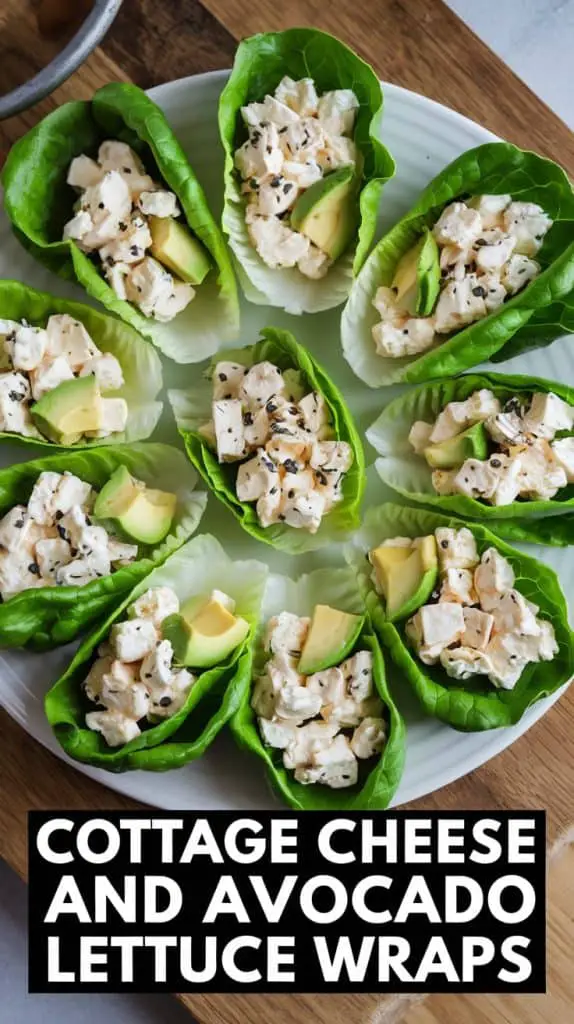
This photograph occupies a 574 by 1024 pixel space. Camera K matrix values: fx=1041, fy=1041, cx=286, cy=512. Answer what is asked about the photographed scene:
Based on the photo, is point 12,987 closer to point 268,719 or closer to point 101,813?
point 101,813

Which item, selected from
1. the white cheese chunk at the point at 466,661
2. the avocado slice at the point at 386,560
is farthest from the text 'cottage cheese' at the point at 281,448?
the white cheese chunk at the point at 466,661

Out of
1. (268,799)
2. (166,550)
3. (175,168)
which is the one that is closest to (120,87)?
(175,168)

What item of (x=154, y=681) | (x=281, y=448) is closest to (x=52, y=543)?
(x=154, y=681)

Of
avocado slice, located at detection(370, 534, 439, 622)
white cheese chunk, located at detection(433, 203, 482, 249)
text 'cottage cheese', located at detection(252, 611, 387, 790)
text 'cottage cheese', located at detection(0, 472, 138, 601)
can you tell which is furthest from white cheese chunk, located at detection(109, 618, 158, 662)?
white cheese chunk, located at detection(433, 203, 482, 249)

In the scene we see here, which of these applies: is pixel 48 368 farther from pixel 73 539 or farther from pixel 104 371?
pixel 73 539

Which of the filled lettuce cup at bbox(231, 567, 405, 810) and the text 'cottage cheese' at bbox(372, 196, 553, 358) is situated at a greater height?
the text 'cottage cheese' at bbox(372, 196, 553, 358)

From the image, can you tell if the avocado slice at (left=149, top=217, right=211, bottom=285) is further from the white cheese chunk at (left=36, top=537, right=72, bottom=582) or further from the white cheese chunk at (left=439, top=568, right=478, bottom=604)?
the white cheese chunk at (left=439, top=568, right=478, bottom=604)
